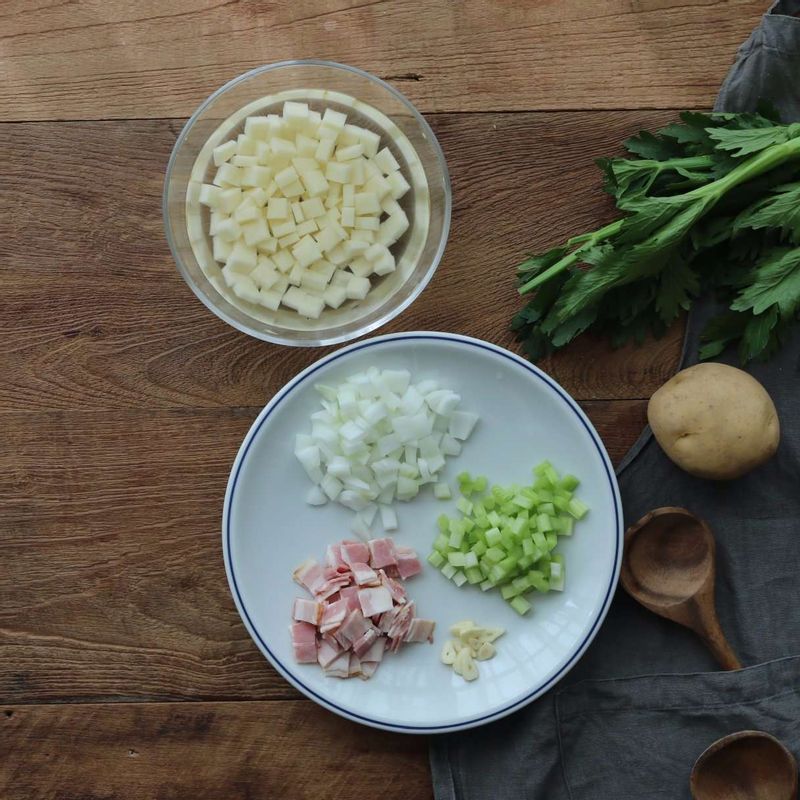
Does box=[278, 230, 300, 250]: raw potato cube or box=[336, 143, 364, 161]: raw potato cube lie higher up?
box=[336, 143, 364, 161]: raw potato cube

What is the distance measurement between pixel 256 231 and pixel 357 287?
0.72 ft

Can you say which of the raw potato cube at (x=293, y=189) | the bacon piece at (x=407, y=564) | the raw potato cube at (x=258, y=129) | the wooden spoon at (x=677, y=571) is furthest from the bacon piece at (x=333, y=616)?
the raw potato cube at (x=258, y=129)

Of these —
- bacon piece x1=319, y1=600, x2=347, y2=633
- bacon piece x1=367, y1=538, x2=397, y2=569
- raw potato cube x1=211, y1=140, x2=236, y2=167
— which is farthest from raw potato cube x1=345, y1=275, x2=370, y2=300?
bacon piece x1=319, y1=600, x2=347, y2=633

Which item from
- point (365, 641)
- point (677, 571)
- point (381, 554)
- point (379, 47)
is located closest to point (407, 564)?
point (381, 554)

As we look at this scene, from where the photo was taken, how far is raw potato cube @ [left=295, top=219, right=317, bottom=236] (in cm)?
155

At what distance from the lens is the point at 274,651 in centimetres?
161

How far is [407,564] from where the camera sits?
1628mm

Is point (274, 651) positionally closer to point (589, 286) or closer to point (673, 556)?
point (673, 556)

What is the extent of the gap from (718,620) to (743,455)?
38 cm

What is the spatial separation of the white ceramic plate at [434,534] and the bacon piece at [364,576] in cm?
8

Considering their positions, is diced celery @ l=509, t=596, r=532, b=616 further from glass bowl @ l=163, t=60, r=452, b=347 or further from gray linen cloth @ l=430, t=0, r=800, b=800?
glass bowl @ l=163, t=60, r=452, b=347

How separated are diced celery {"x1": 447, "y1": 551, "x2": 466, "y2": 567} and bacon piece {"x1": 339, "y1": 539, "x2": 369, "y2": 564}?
0.55 feet

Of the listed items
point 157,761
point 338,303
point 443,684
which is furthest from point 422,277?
point 157,761

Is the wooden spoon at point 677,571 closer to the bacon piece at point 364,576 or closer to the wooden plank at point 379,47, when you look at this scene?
the bacon piece at point 364,576
